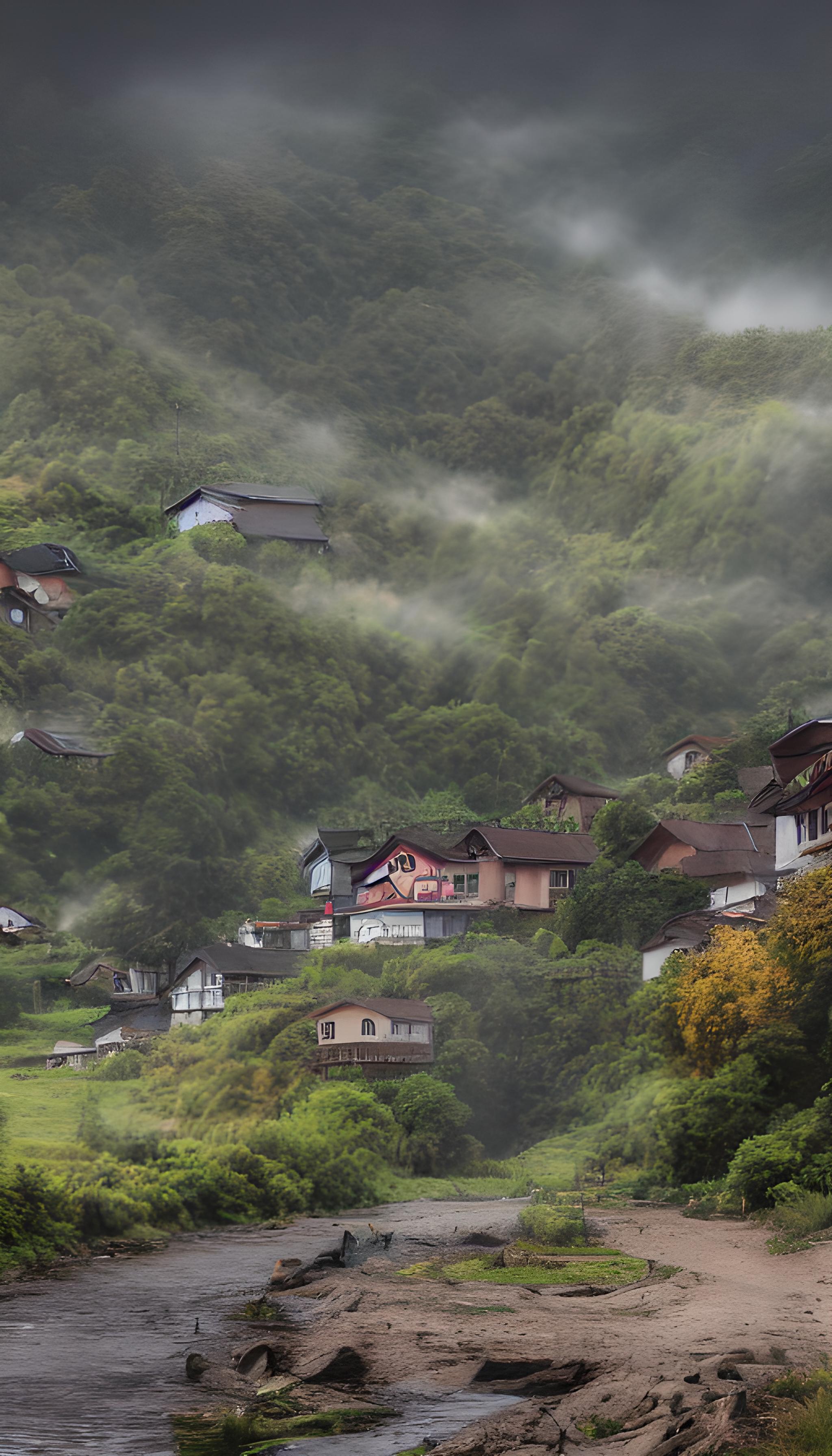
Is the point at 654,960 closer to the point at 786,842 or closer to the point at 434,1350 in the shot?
the point at 786,842

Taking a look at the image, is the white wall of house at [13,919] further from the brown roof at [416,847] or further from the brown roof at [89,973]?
the brown roof at [416,847]

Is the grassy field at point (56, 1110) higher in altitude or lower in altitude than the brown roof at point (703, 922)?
lower

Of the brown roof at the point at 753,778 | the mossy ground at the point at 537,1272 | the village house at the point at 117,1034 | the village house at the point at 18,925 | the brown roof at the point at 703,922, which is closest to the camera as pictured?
the mossy ground at the point at 537,1272

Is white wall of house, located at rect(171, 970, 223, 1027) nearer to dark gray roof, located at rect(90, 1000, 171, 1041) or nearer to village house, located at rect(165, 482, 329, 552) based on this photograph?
dark gray roof, located at rect(90, 1000, 171, 1041)

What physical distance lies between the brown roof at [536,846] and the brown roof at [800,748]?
1088 centimetres

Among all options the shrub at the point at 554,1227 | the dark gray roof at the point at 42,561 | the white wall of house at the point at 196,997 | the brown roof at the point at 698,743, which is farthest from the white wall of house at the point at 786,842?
the dark gray roof at the point at 42,561

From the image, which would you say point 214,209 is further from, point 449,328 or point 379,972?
point 379,972

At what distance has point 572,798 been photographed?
66.2 metres

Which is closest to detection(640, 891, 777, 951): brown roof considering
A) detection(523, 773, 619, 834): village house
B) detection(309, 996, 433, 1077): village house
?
detection(309, 996, 433, 1077): village house

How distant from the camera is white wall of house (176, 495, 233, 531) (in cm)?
9200

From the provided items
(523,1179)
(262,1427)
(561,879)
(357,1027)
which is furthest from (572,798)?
(262,1427)

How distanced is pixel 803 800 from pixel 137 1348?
74.6 feet

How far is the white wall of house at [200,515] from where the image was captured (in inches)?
3622

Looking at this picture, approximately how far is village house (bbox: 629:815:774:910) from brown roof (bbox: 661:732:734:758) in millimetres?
22126
